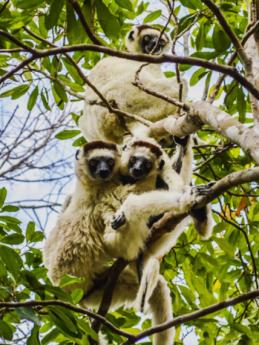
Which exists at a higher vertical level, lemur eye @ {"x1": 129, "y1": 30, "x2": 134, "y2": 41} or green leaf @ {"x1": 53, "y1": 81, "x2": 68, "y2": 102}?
lemur eye @ {"x1": 129, "y1": 30, "x2": 134, "y2": 41}

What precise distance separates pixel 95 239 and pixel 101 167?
0.69 m

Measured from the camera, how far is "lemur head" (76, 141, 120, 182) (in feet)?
17.0

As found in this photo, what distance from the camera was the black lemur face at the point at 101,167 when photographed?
5156mm

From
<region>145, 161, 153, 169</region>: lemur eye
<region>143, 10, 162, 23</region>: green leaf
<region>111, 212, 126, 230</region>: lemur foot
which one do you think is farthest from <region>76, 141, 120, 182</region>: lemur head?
<region>143, 10, 162, 23</region>: green leaf

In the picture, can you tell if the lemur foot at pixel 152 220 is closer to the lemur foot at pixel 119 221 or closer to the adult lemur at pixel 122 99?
the lemur foot at pixel 119 221

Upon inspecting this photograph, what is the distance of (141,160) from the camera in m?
5.09

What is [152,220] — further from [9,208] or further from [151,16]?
[151,16]

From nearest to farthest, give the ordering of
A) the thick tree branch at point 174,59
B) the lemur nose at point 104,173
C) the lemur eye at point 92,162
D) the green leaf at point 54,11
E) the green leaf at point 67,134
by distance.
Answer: the thick tree branch at point 174,59
the green leaf at point 54,11
the lemur nose at point 104,173
the lemur eye at point 92,162
the green leaf at point 67,134

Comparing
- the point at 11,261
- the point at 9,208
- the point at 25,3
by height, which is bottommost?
the point at 11,261

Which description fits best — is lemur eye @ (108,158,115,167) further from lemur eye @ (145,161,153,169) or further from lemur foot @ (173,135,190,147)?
lemur foot @ (173,135,190,147)

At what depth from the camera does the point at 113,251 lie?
15.6ft

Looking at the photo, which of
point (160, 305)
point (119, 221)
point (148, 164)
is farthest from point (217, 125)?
point (160, 305)

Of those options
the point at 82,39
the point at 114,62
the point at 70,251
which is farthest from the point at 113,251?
the point at 114,62

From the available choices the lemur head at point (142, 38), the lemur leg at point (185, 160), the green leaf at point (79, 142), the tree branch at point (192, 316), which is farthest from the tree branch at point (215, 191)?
the lemur head at point (142, 38)
